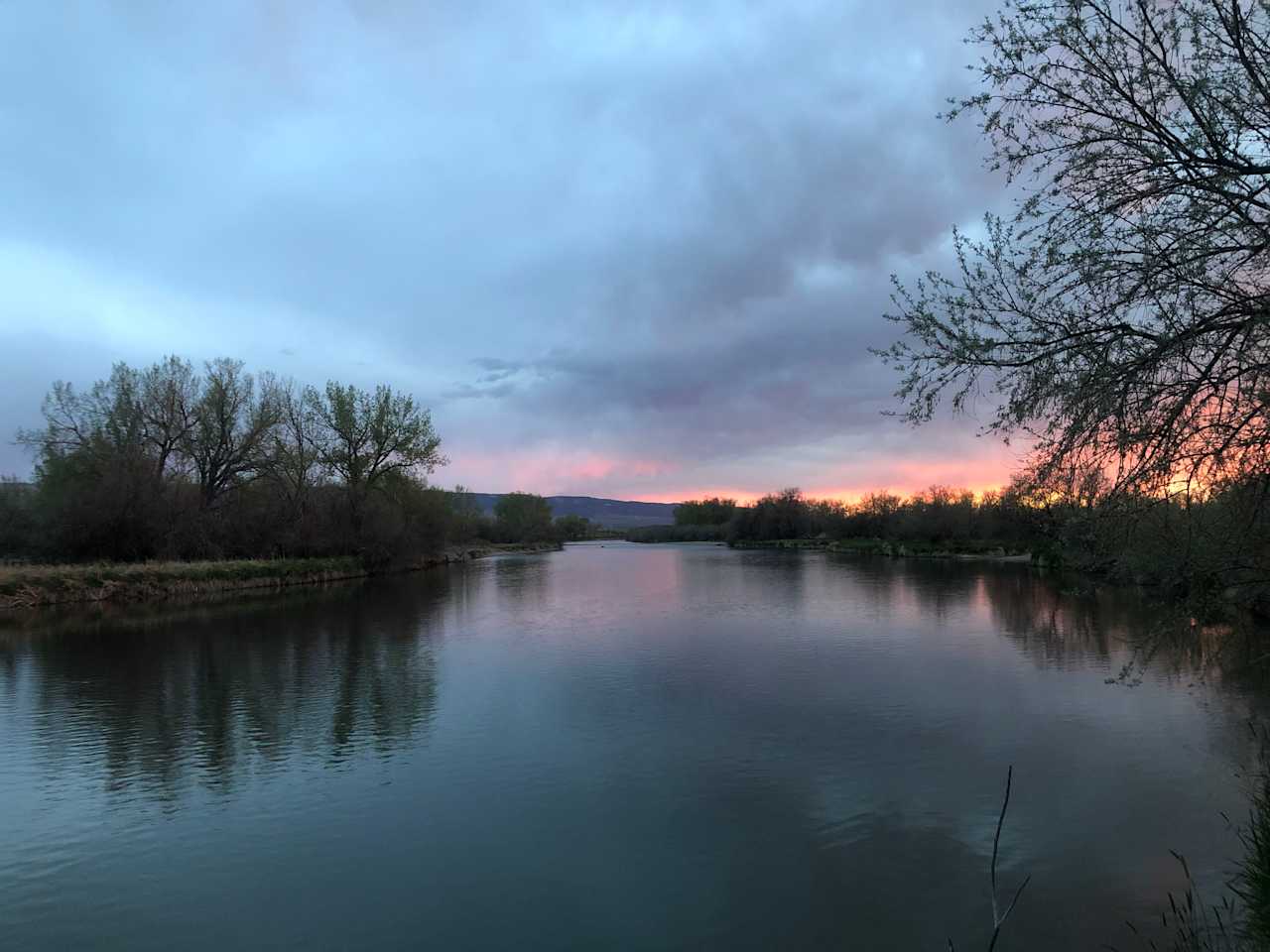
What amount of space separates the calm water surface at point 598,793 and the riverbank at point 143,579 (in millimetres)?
9552

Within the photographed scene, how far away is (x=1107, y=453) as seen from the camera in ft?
16.3

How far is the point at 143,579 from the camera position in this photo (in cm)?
2602

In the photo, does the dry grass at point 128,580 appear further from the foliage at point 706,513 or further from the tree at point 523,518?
the foliage at point 706,513

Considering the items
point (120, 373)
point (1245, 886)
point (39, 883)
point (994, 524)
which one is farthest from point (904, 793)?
point (994, 524)

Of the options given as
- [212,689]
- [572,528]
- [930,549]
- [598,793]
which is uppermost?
[572,528]

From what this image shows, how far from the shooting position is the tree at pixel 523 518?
334 feet

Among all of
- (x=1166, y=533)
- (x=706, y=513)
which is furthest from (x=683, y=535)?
(x=1166, y=533)

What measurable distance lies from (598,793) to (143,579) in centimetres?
2504

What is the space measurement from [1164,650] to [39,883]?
19072 mm

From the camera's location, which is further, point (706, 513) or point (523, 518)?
point (706, 513)

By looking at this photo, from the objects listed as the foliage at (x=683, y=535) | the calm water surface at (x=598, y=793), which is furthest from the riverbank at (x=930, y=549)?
the foliage at (x=683, y=535)

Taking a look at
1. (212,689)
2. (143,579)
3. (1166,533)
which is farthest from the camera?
(143,579)

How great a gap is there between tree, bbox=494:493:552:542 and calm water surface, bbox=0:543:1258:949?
85.2 metres

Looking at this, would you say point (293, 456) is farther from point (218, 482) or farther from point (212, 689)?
point (212, 689)
